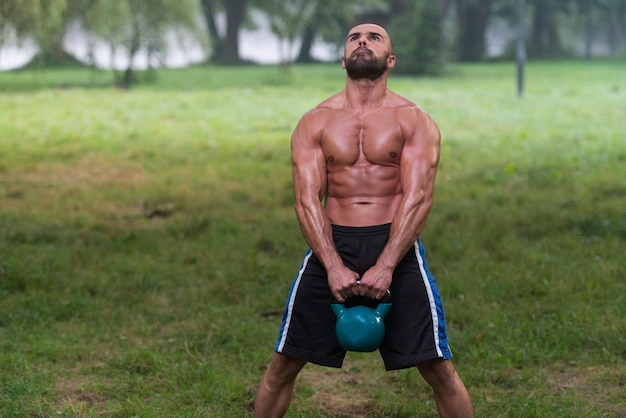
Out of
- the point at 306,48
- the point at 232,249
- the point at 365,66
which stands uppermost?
the point at 365,66

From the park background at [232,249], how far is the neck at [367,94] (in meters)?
1.83

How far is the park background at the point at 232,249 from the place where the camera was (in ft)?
17.9

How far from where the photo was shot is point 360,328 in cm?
383

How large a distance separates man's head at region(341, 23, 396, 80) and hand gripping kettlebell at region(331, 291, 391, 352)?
1034mm

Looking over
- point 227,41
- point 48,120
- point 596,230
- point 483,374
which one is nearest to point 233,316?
point 483,374

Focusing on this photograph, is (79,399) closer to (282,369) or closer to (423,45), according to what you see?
(282,369)

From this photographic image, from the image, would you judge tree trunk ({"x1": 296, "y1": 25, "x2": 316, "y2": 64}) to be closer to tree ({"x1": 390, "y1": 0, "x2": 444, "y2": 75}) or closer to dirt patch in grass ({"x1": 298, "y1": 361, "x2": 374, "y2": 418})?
tree ({"x1": 390, "y1": 0, "x2": 444, "y2": 75})

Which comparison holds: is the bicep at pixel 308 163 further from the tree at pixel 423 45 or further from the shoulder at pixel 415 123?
the tree at pixel 423 45

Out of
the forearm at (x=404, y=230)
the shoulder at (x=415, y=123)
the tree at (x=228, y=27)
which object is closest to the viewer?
the forearm at (x=404, y=230)

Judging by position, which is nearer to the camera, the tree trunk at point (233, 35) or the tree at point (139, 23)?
the tree at point (139, 23)

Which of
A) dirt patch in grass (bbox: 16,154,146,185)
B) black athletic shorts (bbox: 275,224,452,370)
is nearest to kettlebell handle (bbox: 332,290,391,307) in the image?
black athletic shorts (bbox: 275,224,452,370)

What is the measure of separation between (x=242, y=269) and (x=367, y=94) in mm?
3878

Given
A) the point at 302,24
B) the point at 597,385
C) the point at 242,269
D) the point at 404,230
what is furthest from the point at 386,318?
the point at 302,24

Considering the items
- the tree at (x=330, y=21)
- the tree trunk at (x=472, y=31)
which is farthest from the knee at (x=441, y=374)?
the tree trunk at (x=472, y=31)
